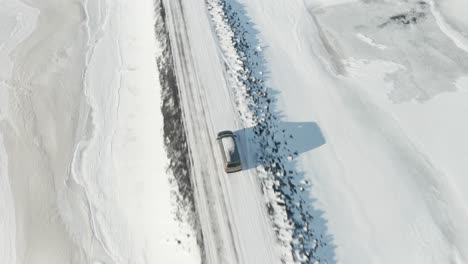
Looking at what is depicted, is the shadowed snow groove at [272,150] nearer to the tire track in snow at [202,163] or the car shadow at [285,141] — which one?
the car shadow at [285,141]

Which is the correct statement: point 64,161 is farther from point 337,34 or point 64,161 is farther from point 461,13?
point 461,13

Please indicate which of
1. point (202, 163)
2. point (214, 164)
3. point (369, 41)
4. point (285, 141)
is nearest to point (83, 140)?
point (202, 163)

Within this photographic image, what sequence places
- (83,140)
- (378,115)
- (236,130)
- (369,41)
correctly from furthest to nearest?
(369,41) < (378,115) < (83,140) < (236,130)

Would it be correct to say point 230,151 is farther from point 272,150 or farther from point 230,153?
point 272,150

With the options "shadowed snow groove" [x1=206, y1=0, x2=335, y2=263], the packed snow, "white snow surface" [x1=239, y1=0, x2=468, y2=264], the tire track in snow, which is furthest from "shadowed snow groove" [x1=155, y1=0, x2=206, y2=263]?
"white snow surface" [x1=239, y1=0, x2=468, y2=264]

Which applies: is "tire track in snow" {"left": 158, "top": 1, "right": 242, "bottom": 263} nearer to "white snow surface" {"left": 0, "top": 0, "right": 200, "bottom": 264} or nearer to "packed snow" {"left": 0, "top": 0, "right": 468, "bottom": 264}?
"packed snow" {"left": 0, "top": 0, "right": 468, "bottom": 264}

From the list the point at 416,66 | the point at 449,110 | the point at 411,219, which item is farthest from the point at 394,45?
the point at 411,219
